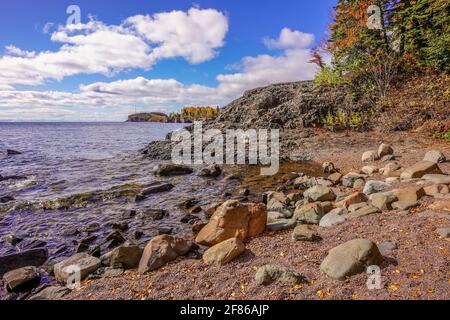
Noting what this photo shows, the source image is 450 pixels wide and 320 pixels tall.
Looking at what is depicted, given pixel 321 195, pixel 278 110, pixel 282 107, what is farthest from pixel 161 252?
pixel 282 107

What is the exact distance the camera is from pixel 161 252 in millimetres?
6238

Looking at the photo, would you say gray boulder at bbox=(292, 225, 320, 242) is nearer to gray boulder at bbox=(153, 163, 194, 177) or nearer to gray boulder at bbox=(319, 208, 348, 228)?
gray boulder at bbox=(319, 208, 348, 228)

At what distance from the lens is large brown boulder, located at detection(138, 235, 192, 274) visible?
19.8ft

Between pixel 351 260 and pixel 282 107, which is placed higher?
pixel 282 107

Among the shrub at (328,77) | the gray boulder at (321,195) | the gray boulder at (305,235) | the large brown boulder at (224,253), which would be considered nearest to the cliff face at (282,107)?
the shrub at (328,77)

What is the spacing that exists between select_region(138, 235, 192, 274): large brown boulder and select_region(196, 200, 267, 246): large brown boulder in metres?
0.64

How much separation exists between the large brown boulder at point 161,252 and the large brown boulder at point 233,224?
64 centimetres

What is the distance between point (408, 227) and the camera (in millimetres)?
5914

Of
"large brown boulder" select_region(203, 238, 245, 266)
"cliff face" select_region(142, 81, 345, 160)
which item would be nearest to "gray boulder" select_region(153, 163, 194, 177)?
"cliff face" select_region(142, 81, 345, 160)

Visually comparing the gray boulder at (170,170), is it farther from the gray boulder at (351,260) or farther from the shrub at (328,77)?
the shrub at (328,77)

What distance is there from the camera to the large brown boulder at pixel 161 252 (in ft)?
19.8

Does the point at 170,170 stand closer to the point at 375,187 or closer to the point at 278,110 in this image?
the point at 375,187

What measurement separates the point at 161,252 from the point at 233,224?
76.0 inches
